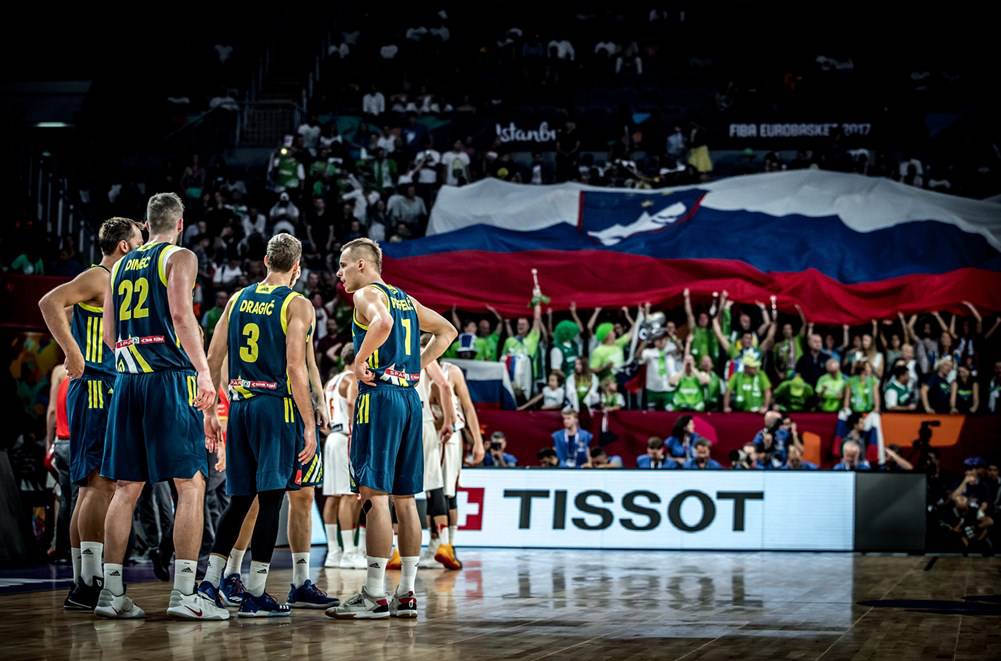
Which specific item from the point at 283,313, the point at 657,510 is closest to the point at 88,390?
the point at 283,313

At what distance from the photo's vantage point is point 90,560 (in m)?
7.99

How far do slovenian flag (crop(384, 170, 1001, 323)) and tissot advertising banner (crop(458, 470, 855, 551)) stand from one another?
4.28 metres

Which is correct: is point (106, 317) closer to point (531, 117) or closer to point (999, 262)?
point (999, 262)

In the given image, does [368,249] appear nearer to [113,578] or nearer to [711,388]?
[113,578]

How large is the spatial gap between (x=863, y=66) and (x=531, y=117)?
295 inches

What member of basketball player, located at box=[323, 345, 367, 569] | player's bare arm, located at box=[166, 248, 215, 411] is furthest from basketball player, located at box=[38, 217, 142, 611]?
basketball player, located at box=[323, 345, 367, 569]

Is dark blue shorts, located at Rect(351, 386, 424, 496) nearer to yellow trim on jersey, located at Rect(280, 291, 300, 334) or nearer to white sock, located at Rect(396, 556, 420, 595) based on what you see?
white sock, located at Rect(396, 556, 420, 595)

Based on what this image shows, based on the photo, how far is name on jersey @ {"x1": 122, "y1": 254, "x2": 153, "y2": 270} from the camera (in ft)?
25.2

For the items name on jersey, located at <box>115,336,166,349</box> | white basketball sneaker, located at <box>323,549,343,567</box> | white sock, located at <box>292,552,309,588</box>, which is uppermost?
name on jersey, located at <box>115,336,166,349</box>

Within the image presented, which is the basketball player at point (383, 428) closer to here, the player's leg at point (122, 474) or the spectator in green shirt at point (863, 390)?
the player's leg at point (122, 474)

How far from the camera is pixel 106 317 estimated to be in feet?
25.8

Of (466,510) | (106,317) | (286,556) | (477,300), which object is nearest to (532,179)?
(477,300)

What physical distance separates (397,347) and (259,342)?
83 centimetres

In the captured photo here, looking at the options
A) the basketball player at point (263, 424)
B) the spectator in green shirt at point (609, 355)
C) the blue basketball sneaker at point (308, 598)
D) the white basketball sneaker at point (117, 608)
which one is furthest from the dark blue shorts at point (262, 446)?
the spectator in green shirt at point (609, 355)
